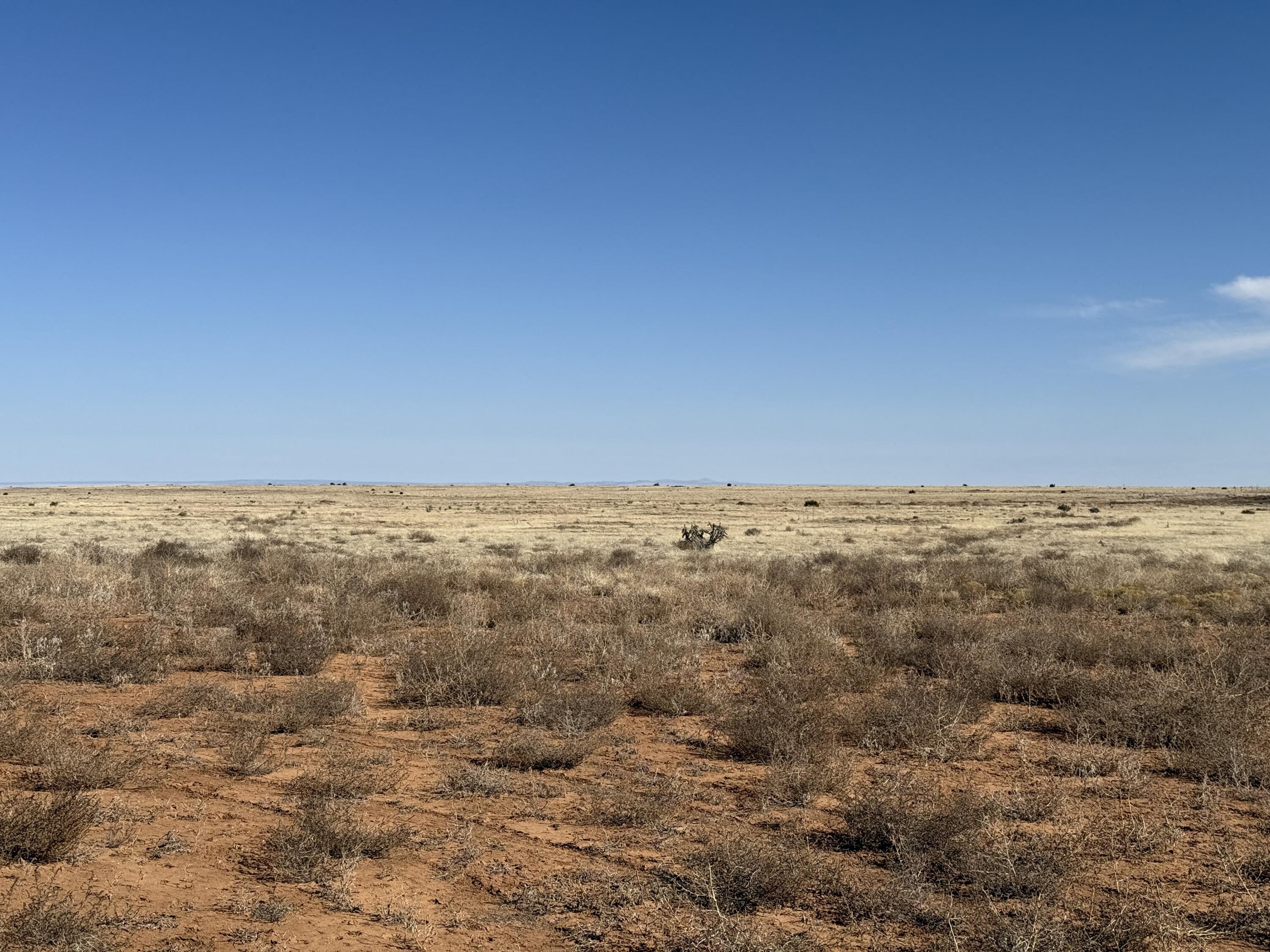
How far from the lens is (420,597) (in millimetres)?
16469

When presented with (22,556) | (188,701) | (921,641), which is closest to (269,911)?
(188,701)

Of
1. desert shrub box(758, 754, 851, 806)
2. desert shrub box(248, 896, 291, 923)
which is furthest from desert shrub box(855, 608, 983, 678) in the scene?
desert shrub box(248, 896, 291, 923)

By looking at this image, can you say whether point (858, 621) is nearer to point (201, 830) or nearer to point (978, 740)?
point (978, 740)

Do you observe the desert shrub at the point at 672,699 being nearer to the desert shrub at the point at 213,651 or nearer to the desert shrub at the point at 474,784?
the desert shrub at the point at 474,784

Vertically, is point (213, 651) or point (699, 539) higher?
point (699, 539)

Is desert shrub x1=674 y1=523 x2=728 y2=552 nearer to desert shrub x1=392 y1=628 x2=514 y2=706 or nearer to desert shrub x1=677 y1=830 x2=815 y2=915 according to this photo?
desert shrub x1=392 y1=628 x2=514 y2=706

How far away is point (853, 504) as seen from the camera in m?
82.8

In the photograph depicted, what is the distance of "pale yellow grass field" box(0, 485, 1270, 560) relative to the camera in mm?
33562

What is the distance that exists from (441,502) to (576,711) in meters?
80.8

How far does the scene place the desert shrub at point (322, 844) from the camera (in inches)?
212

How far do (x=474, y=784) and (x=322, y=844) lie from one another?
67.2 inches

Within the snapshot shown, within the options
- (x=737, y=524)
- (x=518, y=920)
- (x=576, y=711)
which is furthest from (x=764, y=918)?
(x=737, y=524)

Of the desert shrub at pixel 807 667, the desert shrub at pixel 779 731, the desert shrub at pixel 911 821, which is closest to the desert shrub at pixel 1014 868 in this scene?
the desert shrub at pixel 911 821

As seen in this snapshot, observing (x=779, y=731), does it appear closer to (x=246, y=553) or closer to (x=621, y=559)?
(x=621, y=559)
